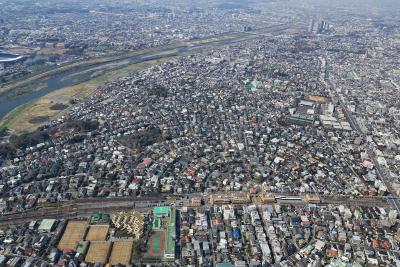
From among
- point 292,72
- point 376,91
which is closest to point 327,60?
point 292,72

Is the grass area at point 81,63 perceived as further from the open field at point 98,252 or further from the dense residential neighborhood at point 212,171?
the open field at point 98,252

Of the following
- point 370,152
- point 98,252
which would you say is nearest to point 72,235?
point 98,252

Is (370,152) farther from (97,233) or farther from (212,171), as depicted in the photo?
(97,233)

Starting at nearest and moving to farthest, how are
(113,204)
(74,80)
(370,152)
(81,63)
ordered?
(113,204)
(370,152)
(74,80)
(81,63)

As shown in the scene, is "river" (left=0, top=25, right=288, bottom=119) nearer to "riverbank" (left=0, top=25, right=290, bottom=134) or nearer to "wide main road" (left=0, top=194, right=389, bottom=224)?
"riverbank" (left=0, top=25, right=290, bottom=134)

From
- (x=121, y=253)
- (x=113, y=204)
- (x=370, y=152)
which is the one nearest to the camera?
(x=121, y=253)

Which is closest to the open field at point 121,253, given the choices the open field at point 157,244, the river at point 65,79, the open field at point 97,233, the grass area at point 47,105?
the open field at point 97,233

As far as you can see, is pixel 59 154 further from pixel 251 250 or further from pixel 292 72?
pixel 292 72
